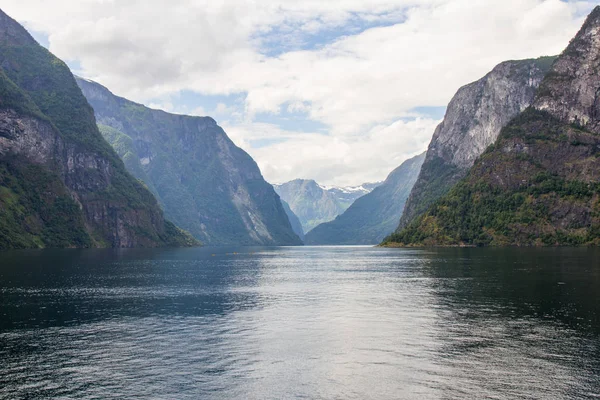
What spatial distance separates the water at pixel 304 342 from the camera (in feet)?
134

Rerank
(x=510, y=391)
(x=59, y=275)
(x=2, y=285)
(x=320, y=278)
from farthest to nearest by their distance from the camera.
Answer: (x=320, y=278)
(x=59, y=275)
(x=2, y=285)
(x=510, y=391)

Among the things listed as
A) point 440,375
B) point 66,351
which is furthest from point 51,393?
point 440,375

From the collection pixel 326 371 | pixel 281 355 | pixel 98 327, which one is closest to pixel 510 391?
pixel 326 371

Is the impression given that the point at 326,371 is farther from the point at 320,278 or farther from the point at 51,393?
the point at 320,278

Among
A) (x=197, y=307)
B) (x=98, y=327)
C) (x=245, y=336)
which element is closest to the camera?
(x=245, y=336)

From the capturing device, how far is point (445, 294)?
9369cm

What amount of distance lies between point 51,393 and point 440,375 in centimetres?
3111

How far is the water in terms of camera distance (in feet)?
134

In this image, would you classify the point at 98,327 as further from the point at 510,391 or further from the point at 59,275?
the point at 59,275

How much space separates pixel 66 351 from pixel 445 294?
65174 millimetres

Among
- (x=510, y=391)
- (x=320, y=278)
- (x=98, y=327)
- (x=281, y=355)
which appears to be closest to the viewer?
(x=510, y=391)

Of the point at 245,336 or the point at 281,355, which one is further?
the point at 245,336

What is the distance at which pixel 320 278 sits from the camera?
455 feet

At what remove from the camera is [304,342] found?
189 feet
